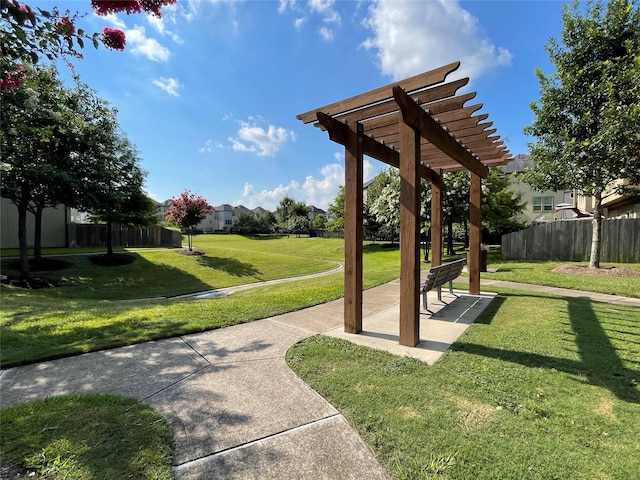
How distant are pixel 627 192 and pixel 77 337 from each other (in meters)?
15.8

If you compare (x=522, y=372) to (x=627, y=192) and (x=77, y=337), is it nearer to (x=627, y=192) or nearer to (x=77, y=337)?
(x=77, y=337)

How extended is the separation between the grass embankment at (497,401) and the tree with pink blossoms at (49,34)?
3736mm

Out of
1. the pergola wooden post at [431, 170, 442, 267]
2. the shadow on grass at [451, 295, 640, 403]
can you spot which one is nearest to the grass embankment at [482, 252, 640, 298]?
the pergola wooden post at [431, 170, 442, 267]

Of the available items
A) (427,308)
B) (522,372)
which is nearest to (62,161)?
(427,308)

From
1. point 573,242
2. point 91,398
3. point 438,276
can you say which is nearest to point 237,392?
point 91,398

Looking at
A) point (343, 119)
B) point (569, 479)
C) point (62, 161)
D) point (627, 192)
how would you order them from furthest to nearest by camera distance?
1. point (62, 161)
2. point (627, 192)
3. point (343, 119)
4. point (569, 479)

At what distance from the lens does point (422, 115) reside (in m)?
4.14

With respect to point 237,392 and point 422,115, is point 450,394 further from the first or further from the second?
point 422,115

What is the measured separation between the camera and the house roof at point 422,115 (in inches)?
142

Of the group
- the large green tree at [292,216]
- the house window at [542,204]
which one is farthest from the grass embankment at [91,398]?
the large green tree at [292,216]

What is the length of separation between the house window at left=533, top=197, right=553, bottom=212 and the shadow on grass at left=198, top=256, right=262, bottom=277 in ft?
102

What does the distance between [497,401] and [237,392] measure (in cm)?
234

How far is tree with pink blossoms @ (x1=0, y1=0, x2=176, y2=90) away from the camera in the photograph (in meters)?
2.50

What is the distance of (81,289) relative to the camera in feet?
39.2
